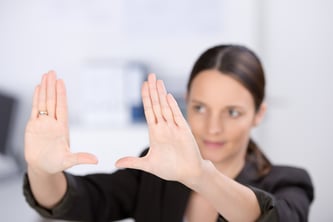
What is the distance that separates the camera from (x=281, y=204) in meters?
0.86

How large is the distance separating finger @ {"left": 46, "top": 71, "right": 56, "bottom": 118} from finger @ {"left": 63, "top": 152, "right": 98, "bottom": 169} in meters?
0.08

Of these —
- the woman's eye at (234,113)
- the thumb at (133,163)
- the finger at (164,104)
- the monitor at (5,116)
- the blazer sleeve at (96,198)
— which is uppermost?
the finger at (164,104)

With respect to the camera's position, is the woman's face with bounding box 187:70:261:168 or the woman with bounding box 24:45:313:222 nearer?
the woman with bounding box 24:45:313:222

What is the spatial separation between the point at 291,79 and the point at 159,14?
70cm

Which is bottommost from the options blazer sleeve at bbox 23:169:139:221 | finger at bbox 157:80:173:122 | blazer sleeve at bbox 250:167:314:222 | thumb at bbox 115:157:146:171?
blazer sleeve at bbox 23:169:139:221

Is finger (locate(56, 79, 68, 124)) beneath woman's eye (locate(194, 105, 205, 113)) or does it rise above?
above

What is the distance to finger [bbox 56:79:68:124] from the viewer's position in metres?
0.79

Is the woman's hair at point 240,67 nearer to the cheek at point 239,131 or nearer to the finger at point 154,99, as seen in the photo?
the cheek at point 239,131

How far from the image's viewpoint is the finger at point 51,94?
0.79 meters

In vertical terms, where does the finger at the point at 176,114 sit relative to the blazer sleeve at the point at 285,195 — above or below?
above

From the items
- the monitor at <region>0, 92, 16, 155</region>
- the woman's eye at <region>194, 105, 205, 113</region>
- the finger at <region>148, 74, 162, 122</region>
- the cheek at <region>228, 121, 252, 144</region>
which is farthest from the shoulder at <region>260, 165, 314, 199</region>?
the monitor at <region>0, 92, 16, 155</region>

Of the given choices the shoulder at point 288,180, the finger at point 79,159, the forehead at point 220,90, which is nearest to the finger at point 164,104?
the finger at point 79,159

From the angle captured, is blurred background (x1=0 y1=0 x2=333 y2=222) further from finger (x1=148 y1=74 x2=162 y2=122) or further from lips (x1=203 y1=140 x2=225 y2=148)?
finger (x1=148 y1=74 x2=162 y2=122)

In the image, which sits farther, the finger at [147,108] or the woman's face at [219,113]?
the woman's face at [219,113]
